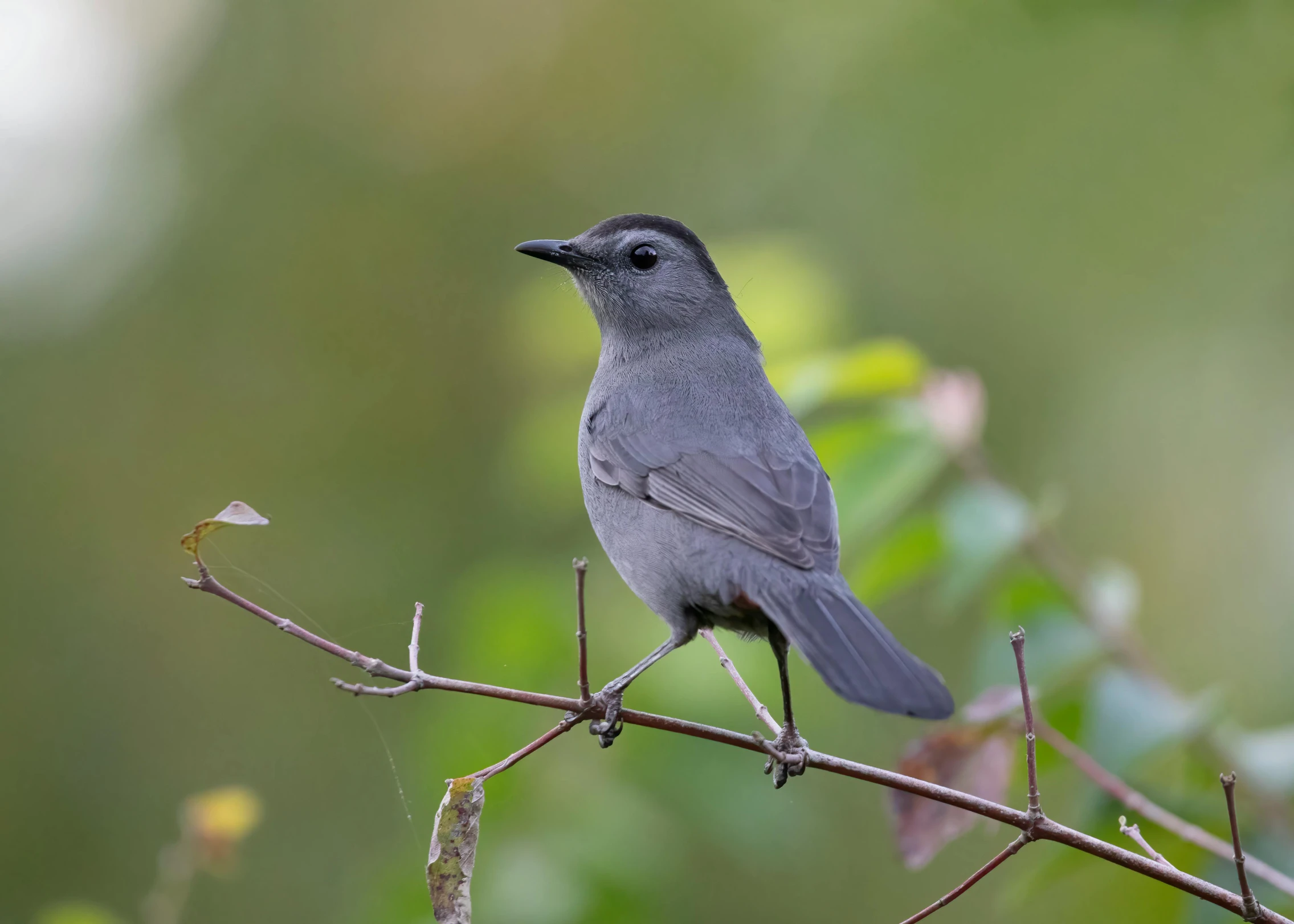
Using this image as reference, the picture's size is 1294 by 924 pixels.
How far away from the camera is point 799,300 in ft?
13.4

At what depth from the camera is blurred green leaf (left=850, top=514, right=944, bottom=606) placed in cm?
311

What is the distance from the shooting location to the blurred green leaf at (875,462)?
310cm

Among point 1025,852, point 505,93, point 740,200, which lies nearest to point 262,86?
point 505,93

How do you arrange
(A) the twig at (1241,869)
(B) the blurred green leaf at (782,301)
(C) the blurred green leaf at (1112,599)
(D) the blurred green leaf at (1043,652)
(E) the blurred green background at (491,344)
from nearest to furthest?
(A) the twig at (1241,869) < (D) the blurred green leaf at (1043,652) < (C) the blurred green leaf at (1112,599) < (B) the blurred green leaf at (782,301) < (E) the blurred green background at (491,344)

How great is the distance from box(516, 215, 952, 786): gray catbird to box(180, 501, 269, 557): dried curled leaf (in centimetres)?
79

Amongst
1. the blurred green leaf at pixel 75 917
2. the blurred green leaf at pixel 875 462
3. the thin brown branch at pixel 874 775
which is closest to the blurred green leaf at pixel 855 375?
the blurred green leaf at pixel 875 462

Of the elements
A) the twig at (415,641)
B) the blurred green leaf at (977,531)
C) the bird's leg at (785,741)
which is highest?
the blurred green leaf at (977,531)

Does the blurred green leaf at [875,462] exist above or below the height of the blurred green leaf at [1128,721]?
above

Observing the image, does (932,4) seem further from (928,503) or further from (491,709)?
(491,709)

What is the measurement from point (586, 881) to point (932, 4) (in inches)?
192

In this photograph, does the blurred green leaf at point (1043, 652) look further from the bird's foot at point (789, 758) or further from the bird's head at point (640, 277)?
the bird's head at point (640, 277)

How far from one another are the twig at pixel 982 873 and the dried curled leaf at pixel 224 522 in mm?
1320

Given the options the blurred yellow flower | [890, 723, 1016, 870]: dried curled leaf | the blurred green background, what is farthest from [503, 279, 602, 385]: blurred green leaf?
[890, 723, 1016, 870]: dried curled leaf

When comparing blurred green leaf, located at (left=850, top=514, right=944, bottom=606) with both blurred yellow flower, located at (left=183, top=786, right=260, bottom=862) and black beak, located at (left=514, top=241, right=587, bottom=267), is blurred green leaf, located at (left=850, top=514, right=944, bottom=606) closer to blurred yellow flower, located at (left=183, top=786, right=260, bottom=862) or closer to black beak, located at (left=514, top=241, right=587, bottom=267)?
black beak, located at (left=514, top=241, right=587, bottom=267)
